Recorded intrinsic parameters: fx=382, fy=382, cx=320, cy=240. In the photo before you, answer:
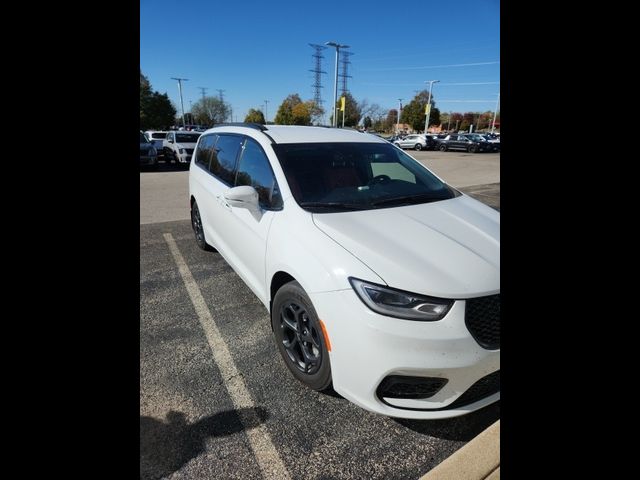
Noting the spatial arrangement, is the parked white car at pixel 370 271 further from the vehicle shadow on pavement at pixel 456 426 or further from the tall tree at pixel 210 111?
the tall tree at pixel 210 111

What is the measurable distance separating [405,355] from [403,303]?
25cm

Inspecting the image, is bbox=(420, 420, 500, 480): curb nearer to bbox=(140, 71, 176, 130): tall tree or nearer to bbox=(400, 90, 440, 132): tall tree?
bbox=(140, 71, 176, 130): tall tree

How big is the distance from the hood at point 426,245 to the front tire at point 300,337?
1.43 feet

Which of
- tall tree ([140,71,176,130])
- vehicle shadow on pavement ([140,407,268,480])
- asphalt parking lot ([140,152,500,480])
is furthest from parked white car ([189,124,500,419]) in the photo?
tall tree ([140,71,176,130])

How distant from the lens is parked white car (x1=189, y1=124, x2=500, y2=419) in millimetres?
1854

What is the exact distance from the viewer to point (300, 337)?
2.38 m

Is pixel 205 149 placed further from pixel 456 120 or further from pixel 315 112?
pixel 456 120

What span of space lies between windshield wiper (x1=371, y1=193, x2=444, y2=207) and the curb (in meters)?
1.57

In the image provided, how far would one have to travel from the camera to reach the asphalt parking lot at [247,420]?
6.28ft

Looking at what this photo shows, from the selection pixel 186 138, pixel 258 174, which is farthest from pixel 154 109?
pixel 258 174
